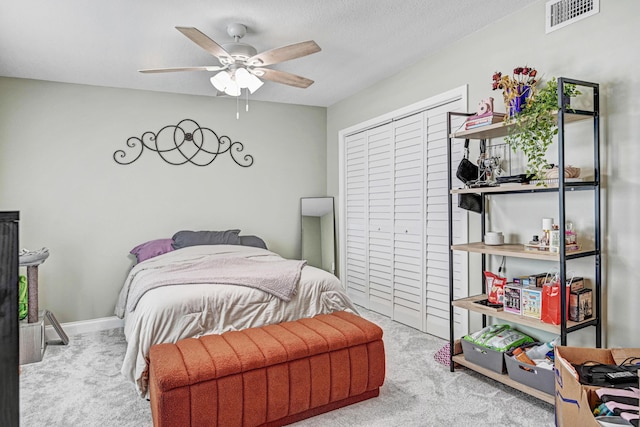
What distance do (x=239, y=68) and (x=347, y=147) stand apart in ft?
6.99

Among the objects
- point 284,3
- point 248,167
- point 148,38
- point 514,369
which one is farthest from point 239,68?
point 514,369

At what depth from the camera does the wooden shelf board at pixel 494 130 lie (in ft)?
7.25

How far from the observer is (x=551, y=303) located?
218 cm

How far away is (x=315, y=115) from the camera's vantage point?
499cm

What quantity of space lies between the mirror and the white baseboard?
2.11 meters

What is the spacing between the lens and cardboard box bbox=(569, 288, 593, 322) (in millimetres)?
2148

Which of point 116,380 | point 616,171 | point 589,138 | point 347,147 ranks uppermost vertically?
point 347,147

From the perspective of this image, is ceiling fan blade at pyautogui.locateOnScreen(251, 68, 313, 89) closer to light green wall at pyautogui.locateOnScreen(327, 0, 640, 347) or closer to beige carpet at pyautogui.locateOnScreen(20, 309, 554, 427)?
light green wall at pyautogui.locateOnScreen(327, 0, 640, 347)

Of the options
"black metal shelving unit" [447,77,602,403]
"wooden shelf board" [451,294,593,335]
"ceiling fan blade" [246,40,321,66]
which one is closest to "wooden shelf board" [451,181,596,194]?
"black metal shelving unit" [447,77,602,403]

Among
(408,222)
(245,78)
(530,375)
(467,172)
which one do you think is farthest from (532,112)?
(245,78)

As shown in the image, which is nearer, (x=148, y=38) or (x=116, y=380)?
(x=116, y=380)

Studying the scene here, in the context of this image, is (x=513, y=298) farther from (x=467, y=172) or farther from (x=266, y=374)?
(x=266, y=374)

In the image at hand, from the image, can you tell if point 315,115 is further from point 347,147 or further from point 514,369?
point 514,369

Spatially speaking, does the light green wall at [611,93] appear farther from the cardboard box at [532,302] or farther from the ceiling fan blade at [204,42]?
the ceiling fan blade at [204,42]
